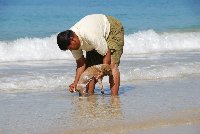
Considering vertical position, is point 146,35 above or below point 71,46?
below

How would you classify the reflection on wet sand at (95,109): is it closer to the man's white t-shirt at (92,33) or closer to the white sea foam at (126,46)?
the man's white t-shirt at (92,33)

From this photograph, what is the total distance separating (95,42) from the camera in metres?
6.67

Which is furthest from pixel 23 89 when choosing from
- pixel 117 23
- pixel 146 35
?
pixel 146 35

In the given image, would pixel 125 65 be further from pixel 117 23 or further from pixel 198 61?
pixel 117 23

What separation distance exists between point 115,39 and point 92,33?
25.4 inches

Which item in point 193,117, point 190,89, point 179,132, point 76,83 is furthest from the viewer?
point 190,89

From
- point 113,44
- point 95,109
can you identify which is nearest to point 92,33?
point 113,44

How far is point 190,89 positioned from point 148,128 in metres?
2.63

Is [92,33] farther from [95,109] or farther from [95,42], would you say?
[95,109]

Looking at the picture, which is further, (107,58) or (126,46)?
(126,46)

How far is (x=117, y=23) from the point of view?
7.28 m

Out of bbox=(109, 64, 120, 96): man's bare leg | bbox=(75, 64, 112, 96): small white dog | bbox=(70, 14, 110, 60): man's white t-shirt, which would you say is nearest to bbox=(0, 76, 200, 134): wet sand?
bbox=(109, 64, 120, 96): man's bare leg

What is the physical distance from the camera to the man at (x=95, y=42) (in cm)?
651

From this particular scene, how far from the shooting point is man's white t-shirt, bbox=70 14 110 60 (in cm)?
661
